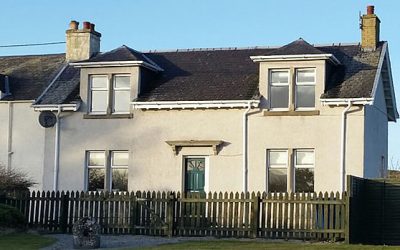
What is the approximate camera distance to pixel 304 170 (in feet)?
94.5

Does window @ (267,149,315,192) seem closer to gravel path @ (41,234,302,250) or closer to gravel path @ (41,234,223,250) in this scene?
gravel path @ (41,234,302,250)

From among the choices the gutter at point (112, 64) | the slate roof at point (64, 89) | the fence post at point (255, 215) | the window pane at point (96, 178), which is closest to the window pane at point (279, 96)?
the gutter at point (112, 64)

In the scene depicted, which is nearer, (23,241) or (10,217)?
(23,241)

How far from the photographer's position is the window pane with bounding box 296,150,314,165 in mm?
28781

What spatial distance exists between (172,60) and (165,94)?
3.12 m

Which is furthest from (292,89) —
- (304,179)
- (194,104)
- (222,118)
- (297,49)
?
(194,104)

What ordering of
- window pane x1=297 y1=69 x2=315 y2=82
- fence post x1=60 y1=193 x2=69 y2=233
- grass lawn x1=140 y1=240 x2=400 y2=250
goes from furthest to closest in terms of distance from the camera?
1. window pane x1=297 y1=69 x2=315 y2=82
2. fence post x1=60 y1=193 x2=69 y2=233
3. grass lawn x1=140 y1=240 x2=400 y2=250

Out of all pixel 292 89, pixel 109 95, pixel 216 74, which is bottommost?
pixel 109 95

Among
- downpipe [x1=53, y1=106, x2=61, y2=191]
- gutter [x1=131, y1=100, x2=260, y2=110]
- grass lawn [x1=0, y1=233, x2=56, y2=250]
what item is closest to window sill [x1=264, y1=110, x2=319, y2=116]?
gutter [x1=131, y1=100, x2=260, y2=110]

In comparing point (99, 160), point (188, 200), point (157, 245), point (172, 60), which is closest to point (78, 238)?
point (157, 245)

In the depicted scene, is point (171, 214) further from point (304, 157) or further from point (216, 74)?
point (216, 74)

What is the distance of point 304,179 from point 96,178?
8.19 metres

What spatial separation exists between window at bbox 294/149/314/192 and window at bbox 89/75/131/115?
6952 millimetres

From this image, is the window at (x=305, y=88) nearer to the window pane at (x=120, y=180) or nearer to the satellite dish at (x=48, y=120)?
the window pane at (x=120, y=180)
